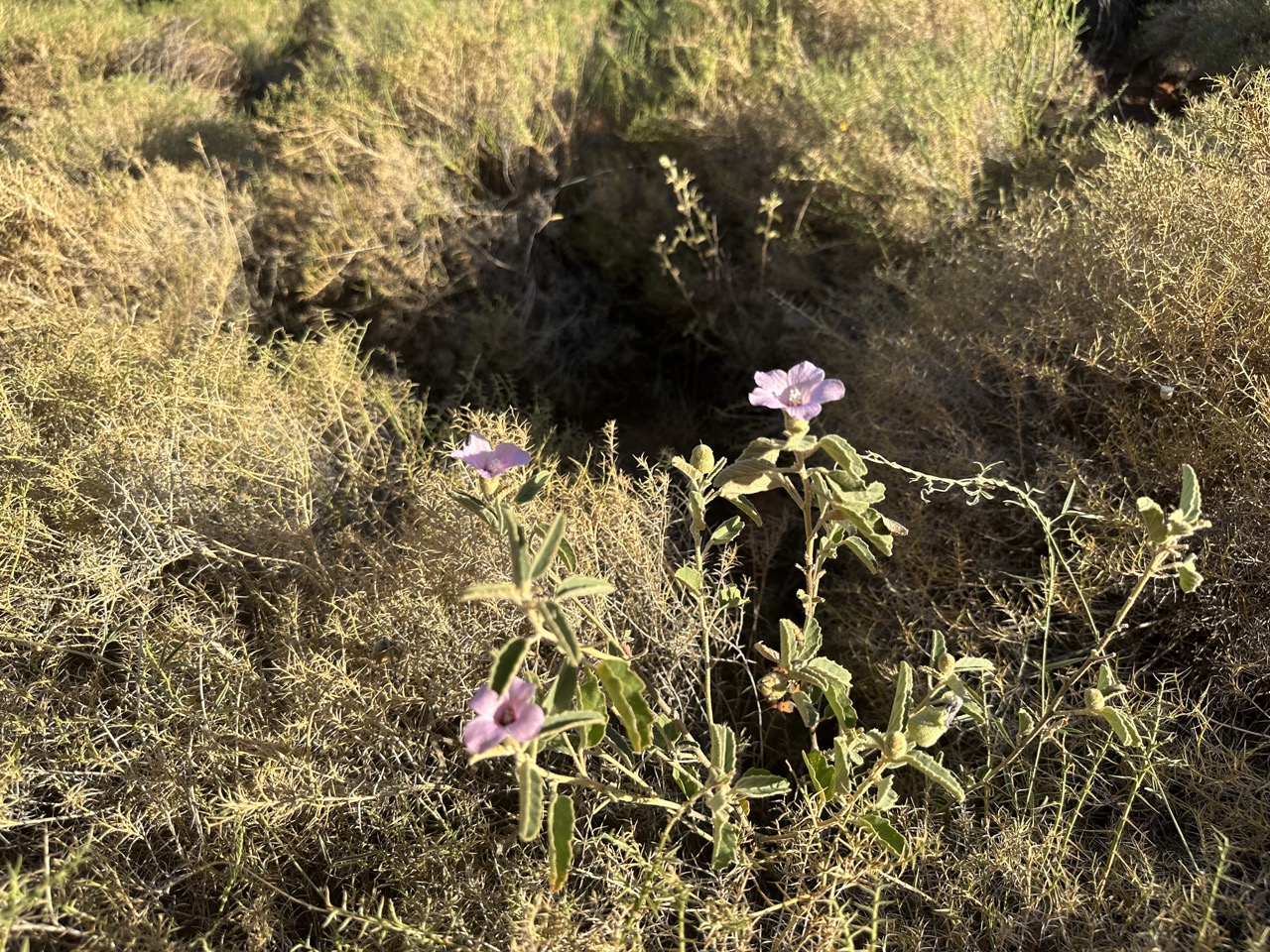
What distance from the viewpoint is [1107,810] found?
1.71m

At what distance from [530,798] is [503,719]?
10 centimetres

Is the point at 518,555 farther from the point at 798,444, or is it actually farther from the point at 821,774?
the point at 821,774

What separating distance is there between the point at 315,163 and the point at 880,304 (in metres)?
2.35

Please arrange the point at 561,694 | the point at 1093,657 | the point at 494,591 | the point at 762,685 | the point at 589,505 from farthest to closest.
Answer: the point at 589,505, the point at 762,685, the point at 1093,657, the point at 561,694, the point at 494,591

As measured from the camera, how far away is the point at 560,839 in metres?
1.18

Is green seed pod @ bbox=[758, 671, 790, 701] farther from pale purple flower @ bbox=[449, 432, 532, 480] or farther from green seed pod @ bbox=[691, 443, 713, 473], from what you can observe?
pale purple flower @ bbox=[449, 432, 532, 480]

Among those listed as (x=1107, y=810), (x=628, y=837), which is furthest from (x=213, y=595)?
(x=1107, y=810)

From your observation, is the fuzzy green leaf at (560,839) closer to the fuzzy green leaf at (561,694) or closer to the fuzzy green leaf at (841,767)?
the fuzzy green leaf at (561,694)

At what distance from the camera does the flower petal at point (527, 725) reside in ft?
3.46

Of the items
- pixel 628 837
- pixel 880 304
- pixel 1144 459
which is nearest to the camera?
pixel 628 837

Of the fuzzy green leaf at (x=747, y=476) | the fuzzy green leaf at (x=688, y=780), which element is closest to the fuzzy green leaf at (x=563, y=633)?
the fuzzy green leaf at (x=747, y=476)

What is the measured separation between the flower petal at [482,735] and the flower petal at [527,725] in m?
0.01

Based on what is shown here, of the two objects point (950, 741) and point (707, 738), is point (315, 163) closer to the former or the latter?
point (707, 738)

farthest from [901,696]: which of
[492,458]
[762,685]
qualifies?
[492,458]
